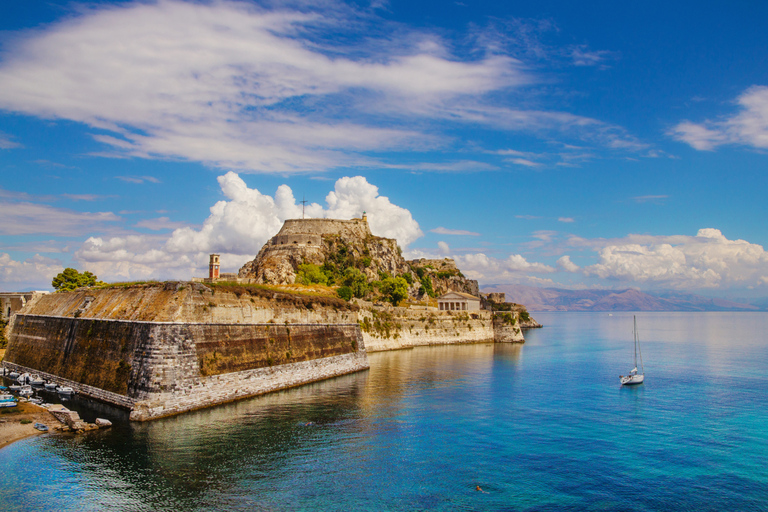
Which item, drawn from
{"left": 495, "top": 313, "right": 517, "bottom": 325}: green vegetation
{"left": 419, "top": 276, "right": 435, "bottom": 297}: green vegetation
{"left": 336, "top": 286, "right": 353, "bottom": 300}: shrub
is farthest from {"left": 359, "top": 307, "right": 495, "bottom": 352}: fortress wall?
{"left": 419, "top": 276, "right": 435, "bottom": 297}: green vegetation

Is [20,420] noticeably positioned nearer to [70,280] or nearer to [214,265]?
[214,265]

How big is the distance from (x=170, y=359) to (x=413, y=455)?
14611 mm

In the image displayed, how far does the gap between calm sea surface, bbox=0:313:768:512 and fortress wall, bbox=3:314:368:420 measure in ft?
4.32

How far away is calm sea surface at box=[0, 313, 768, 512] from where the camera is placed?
1812cm

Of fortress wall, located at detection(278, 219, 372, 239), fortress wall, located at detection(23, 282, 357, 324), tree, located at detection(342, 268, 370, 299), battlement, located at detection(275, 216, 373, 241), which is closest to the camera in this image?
fortress wall, located at detection(23, 282, 357, 324)

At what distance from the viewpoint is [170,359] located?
26734mm

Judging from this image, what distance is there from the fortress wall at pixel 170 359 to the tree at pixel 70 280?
2388 centimetres

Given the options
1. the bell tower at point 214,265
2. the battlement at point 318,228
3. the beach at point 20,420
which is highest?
the battlement at point 318,228

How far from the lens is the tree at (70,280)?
2603 inches

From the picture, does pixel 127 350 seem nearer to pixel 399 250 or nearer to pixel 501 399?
pixel 501 399

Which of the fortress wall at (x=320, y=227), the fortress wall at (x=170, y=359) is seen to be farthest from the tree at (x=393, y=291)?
the fortress wall at (x=170, y=359)

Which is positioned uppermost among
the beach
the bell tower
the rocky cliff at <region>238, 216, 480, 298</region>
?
the rocky cliff at <region>238, 216, 480, 298</region>

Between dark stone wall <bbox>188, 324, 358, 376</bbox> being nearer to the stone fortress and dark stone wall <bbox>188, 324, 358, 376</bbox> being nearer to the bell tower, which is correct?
the stone fortress

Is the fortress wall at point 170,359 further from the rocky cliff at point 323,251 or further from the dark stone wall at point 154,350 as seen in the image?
the rocky cliff at point 323,251
